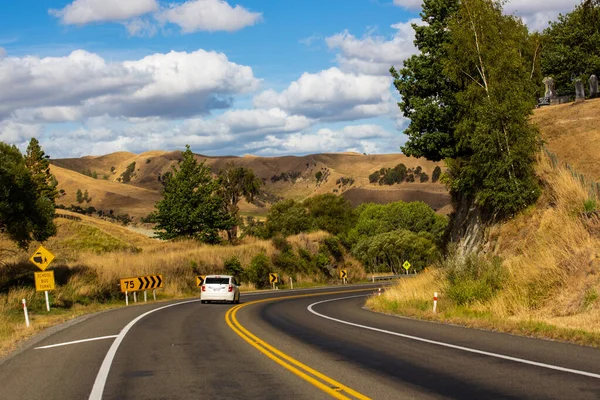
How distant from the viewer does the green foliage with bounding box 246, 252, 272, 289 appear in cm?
6047

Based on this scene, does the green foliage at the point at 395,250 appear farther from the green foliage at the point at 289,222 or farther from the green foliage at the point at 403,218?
the green foliage at the point at 403,218

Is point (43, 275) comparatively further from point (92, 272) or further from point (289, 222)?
point (289, 222)

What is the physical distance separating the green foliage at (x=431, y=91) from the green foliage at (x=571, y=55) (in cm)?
4212

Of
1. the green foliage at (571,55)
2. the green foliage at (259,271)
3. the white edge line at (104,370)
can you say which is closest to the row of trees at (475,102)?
the white edge line at (104,370)

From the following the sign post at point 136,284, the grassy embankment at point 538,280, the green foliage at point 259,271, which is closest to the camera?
the grassy embankment at point 538,280

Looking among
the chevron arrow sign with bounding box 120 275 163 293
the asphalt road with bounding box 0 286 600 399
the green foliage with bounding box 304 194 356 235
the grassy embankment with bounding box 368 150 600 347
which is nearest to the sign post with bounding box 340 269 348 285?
the chevron arrow sign with bounding box 120 275 163 293

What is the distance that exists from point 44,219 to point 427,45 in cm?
2325

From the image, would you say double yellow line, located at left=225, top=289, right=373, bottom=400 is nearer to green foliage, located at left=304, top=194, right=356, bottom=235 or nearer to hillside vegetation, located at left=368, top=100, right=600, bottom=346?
hillside vegetation, located at left=368, top=100, right=600, bottom=346

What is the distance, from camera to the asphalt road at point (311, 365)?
360 inches

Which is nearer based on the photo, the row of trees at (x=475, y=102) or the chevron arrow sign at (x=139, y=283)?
the row of trees at (x=475, y=102)

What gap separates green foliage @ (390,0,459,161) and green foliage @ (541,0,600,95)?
138ft

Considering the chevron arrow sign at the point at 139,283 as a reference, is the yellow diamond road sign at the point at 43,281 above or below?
above

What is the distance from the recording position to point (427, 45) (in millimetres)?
36062

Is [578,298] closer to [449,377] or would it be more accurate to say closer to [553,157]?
[449,377]
